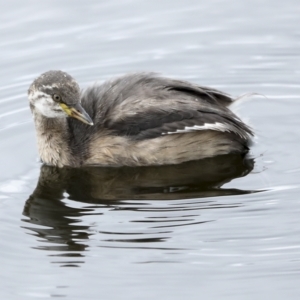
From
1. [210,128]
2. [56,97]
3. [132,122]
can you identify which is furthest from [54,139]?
[210,128]

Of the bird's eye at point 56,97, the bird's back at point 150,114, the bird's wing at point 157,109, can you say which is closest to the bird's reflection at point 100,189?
the bird's back at point 150,114

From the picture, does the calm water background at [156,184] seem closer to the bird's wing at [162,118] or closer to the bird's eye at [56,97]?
the bird's wing at [162,118]

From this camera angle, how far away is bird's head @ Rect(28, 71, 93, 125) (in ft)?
36.2

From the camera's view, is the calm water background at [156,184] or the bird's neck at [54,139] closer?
Result: the calm water background at [156,184]

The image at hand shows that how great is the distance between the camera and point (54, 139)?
11.4 m

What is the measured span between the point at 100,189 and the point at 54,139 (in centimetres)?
93

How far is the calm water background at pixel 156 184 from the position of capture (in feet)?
29.6

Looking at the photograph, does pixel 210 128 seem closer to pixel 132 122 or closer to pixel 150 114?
pixel 150 114

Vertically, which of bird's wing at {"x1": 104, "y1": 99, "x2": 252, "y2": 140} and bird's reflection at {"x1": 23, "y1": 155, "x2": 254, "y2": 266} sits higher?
bird's wing at {"x1": 104, "y1": 99, "x2": 252, "y2": 140}

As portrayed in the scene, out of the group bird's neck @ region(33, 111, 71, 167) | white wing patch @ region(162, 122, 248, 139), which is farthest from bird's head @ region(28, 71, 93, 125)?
white wing patch @ region(162, 122, 248, 139)

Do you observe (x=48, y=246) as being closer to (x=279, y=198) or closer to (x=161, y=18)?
(x=279, y=198)

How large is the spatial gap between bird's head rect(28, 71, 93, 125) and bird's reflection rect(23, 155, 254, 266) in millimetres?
718

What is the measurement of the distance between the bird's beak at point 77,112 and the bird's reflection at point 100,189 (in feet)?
2.29

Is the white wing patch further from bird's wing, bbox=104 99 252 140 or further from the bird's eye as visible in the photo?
the bird's eye
